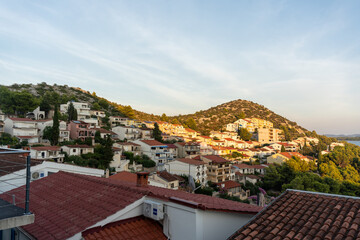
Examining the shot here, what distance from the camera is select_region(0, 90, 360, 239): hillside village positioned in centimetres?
479

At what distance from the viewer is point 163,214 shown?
4969 mm

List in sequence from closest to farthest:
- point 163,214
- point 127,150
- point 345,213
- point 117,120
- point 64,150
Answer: point 345,213
point 163,214
point 64,150
point 127,150
point 117,120

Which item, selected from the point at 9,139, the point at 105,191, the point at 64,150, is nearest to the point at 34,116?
the point at 9,139

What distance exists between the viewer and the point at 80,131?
42688mm

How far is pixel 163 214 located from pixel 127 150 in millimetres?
39413

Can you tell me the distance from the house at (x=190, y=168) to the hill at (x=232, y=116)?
5774cm

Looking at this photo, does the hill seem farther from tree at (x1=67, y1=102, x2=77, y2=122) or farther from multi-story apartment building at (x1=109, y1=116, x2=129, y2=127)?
tree at (x1=67, y1=102, x2=77, y2=122)

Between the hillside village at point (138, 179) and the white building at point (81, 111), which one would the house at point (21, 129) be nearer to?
the hillside village at point (138, 179)

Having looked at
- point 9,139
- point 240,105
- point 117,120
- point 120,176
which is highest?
point 240,105

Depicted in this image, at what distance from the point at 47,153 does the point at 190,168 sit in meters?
21.8

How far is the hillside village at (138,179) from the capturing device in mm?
4793

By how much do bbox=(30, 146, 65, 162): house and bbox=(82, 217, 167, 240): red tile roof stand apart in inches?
1187

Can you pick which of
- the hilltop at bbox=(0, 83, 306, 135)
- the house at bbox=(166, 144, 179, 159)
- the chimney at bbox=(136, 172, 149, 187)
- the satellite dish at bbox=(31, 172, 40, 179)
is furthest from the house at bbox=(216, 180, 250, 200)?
the hilltop at bbox=(0, 83, 306, 135)

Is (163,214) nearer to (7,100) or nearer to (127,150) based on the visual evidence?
(127,150)
